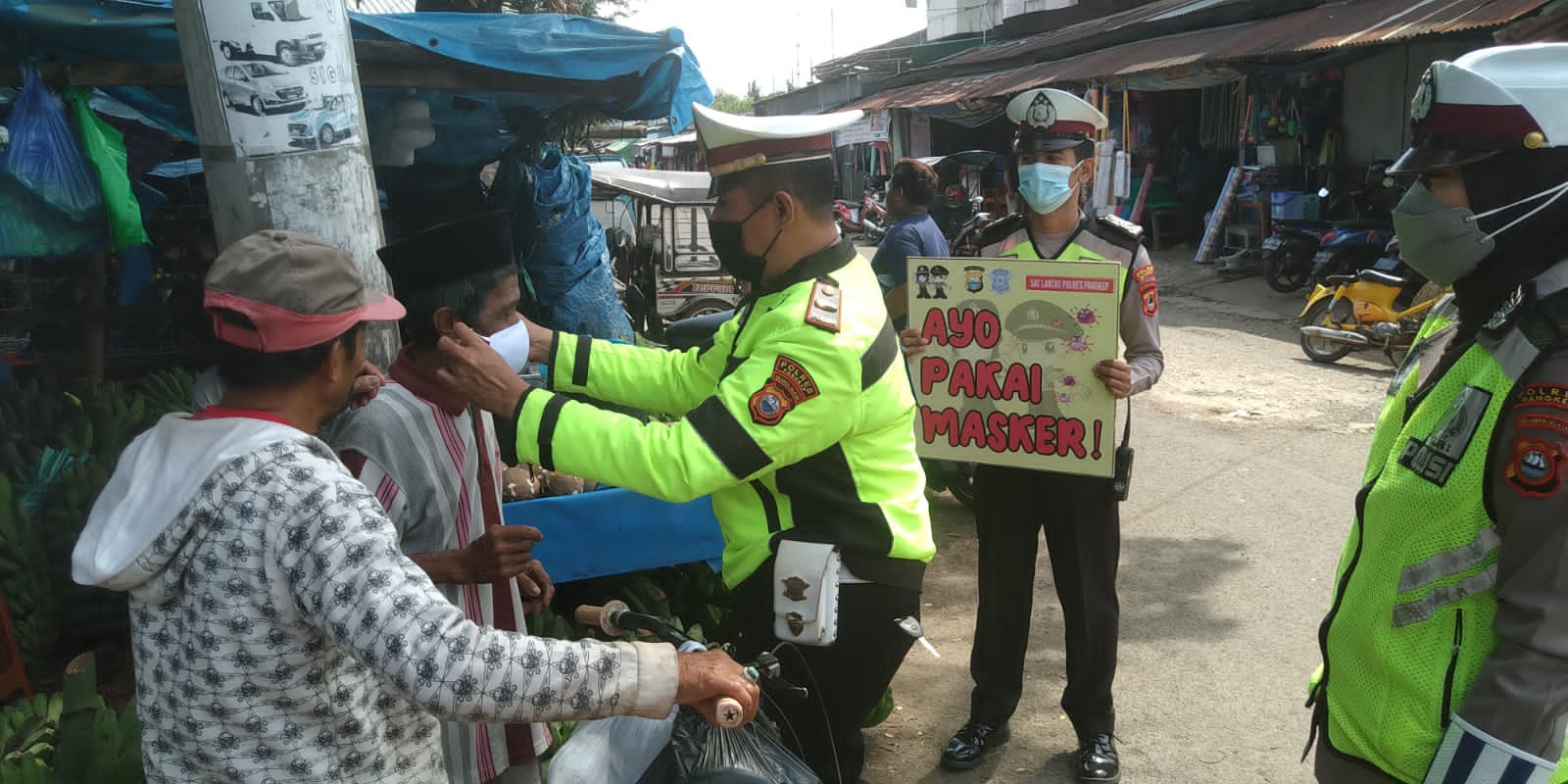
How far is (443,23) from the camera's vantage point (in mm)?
5016

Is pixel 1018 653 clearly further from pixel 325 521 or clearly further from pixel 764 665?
pixel 325 521

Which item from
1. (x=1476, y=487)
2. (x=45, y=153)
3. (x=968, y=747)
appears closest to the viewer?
(x=1476, y=487)

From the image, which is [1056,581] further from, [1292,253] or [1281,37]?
[1292,253]

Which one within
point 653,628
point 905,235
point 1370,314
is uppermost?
point 905,235

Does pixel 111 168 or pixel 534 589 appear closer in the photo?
pixel 534 589

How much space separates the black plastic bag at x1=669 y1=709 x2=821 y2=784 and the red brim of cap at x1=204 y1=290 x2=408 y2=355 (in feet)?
2.67

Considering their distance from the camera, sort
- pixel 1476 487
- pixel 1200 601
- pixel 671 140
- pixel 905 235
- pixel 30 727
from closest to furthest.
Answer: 1. pixel 1476 487
2. pixel 30 727
3. pixel 1200 601
4. pixel 905 235
5. pixel 671 140

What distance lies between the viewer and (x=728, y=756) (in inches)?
69.3

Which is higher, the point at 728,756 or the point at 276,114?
the point at 276,114

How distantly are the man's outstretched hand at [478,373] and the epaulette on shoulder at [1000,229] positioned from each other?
2053 millimetres

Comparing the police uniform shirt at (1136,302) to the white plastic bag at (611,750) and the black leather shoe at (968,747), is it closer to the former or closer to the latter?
the black leather shoe at (968,747)

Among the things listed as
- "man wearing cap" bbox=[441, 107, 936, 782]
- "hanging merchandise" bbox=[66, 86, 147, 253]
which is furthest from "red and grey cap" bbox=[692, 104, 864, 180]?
"hanging merchandise" bbox=[66, 86, 147, 253]

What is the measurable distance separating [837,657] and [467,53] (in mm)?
3674

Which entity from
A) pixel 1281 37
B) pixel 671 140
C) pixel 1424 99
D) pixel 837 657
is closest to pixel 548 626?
pixel 837 657
